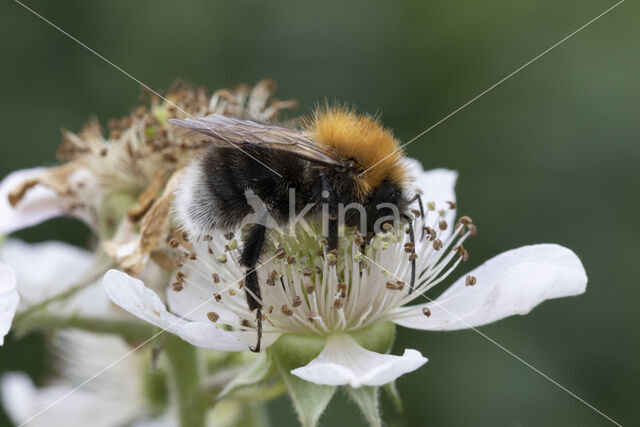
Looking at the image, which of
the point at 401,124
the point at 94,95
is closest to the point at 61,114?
the point at 94,95

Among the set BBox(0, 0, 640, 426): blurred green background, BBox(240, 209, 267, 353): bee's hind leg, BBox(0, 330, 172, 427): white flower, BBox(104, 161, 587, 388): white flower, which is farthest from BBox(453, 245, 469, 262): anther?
BBox(0, 0, 640, 426): blurred green background

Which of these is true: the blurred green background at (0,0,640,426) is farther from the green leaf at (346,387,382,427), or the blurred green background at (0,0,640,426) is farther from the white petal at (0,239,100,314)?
the green leaf at (346,387,382,427)

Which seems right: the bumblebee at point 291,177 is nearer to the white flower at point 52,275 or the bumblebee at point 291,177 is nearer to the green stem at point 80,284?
the green stem at point 80,284

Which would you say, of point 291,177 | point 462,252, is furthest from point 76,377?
point 462,252

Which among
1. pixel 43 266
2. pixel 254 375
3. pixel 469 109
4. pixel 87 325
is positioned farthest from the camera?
pixel 469 109

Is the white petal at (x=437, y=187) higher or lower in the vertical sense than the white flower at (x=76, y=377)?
higher

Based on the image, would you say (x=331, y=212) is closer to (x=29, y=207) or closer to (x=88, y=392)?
(x=29, y=207)

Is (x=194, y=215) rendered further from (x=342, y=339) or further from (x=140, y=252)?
(x=342, y=339)

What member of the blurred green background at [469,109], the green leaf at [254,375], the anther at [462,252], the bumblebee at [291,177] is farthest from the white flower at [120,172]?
the blurred green background at [469,109]
